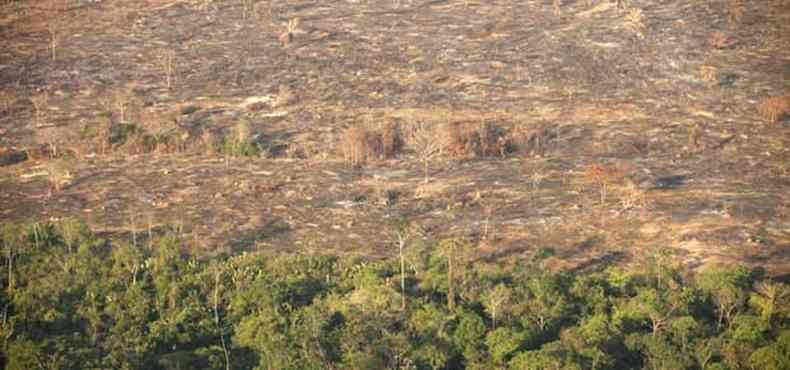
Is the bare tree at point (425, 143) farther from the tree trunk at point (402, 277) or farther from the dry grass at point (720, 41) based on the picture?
the dry grass at point (720, 41)

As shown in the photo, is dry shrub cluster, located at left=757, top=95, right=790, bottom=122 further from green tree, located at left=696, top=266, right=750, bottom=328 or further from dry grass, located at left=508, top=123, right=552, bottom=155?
green tree, located at left=696, top=266, right=750, bottom=328

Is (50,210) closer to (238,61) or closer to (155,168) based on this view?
(155,168)

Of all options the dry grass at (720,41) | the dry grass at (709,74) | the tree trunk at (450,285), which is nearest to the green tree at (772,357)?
the tree trunk at (450,285)

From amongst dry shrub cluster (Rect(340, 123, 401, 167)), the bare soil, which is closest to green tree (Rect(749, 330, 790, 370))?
the bare soil

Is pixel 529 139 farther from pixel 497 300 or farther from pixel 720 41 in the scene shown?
pixel 720 41

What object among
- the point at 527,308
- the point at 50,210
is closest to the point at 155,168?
the point at 50,210

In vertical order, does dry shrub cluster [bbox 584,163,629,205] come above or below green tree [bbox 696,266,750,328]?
above

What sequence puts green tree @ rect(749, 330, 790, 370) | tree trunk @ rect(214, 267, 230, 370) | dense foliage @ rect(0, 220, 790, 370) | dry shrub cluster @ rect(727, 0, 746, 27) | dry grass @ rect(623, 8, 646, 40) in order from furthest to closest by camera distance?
dry shrub cluster @ rect(727, 0, 746, 27)
dry grass @ rect(623, 8, 646, 40)
tree trunk @ rect(214, 267, 230, 370)
dense foliage @ rect(0, 220, 790, 370)
green tree @ rect(749, 330, 790, 370)
